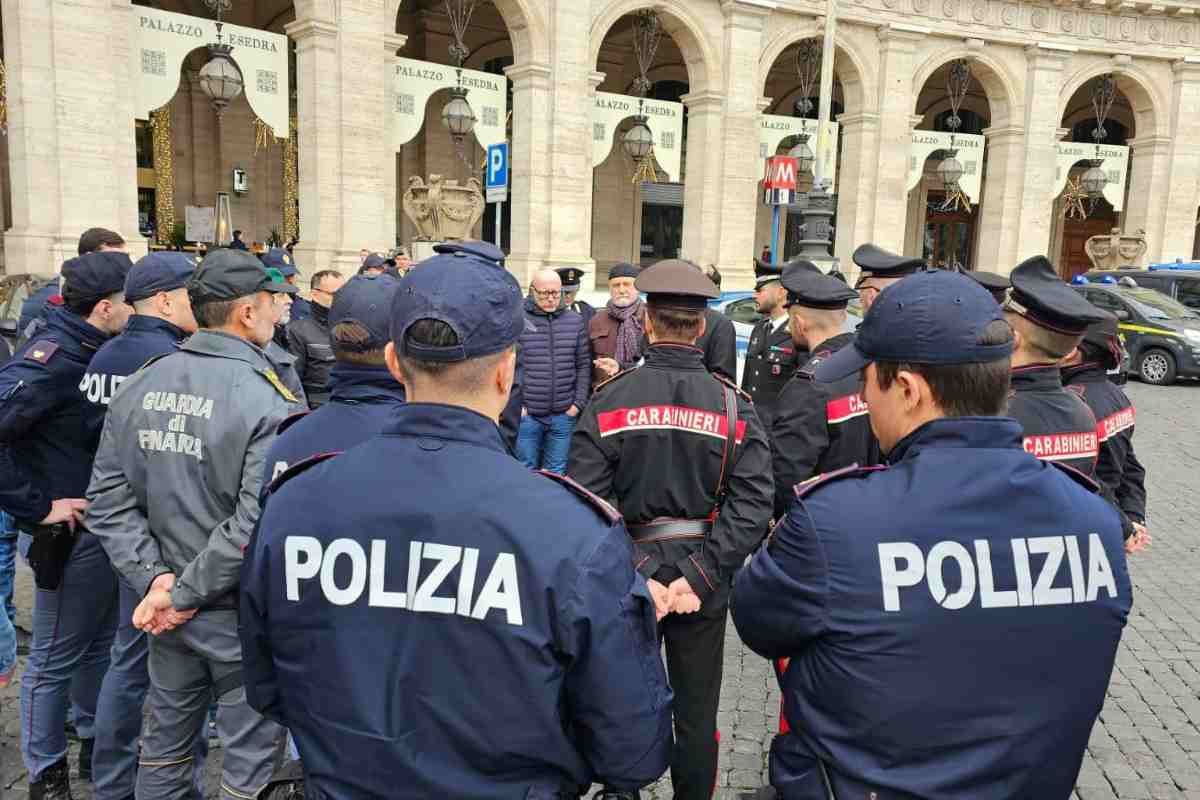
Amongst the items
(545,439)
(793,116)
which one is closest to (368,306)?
(545,439)

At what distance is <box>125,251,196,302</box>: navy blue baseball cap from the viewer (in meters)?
3.41

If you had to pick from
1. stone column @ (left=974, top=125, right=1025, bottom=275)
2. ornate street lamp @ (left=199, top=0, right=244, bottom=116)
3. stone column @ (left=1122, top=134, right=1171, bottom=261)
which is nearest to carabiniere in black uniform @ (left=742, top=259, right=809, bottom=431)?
ornate street lamp @ (left=199, top=0, right=244, bottom=116)

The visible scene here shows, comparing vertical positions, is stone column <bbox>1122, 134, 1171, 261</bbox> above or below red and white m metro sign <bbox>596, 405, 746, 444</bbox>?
above

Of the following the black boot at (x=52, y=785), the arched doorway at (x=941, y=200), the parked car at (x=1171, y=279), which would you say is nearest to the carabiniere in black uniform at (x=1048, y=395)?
the black boot at (x=52, y=785)

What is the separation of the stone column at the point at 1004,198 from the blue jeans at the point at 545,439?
20.7 m

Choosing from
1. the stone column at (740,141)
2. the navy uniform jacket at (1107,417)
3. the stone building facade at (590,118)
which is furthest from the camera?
the stone column at (740,141)

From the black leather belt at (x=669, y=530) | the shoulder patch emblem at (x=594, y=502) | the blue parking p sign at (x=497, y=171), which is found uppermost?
the blue parking p sign at (x=497, y=171)

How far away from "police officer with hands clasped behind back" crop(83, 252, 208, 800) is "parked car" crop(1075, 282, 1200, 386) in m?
16.4

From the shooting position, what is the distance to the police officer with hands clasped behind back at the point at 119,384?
3090 millimetres

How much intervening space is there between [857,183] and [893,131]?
1672 mm

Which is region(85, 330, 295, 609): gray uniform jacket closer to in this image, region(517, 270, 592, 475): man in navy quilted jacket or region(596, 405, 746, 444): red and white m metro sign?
region(596, 405, 746, 444): red and white m metro sign

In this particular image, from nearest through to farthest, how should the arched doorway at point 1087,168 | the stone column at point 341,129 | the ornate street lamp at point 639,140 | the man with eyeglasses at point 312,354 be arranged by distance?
the man with eyeglasses at point 312,354 < the stone column at point 341,129 < the ornate street lamp at point 639,140 < the arched doorway at point 1087,168

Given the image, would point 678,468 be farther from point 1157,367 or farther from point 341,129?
point 1157,367

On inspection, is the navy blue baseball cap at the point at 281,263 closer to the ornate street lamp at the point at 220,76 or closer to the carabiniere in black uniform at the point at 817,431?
the ornate street lamp at the point at 220,76
